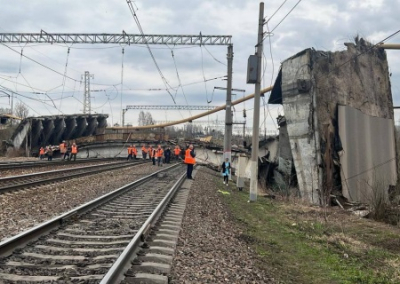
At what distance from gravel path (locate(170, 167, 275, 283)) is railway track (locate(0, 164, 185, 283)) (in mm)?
694

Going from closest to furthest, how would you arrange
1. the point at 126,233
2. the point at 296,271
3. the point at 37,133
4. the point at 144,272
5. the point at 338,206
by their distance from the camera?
the point at 144,272, the point at 296,271, the point at 126,233, the point at 338,206, the point at 37,133

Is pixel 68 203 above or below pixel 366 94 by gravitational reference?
below

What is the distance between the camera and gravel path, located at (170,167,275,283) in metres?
4.94

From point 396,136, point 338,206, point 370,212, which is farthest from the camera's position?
point 396,136

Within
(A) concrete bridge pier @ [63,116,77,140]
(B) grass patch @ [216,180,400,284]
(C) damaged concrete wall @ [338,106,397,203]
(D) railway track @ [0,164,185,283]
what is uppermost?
(A) concrete bridge pier @ [63,116,77,140]

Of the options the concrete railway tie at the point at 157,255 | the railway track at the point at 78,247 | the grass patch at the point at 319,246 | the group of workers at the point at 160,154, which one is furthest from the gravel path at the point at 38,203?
the group of workers at the point at 160,154

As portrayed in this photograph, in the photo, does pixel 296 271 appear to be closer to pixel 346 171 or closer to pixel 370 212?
pixel 370 212

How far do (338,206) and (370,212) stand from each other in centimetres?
297

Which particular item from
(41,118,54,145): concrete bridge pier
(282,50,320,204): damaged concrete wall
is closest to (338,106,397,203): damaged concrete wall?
(282,50,320,204): damaged concrete wall

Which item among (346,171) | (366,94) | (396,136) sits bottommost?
(346,171)

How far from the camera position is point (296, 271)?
582 centimetres

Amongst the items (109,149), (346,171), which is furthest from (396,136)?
(109,149)

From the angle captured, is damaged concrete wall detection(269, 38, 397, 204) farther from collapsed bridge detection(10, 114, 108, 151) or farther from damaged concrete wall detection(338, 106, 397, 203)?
collapsed bridge detection(10, 114, 108, 151)

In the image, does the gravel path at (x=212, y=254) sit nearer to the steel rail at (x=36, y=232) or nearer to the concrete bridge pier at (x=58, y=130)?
the steel rail at (x=36, y=232)
